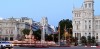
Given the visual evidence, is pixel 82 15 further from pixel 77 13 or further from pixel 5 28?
pixel 5 28

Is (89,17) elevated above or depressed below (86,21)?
above

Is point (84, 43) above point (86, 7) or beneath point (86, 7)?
beneath

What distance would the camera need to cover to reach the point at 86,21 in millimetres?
147875

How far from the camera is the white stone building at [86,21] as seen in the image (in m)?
146

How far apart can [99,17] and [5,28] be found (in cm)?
4904

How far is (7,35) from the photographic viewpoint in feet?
567

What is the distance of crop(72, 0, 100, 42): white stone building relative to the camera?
480ft

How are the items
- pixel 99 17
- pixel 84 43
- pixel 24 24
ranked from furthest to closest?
pixel 24 24, pixel 99 17, pixel 84 43

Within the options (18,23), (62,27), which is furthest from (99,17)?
(18,23)

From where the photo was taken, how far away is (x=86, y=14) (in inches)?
5866

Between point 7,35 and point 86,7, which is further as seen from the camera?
point 7,35

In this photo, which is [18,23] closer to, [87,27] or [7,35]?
[7,35]

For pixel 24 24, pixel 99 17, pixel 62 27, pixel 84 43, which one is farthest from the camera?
pixel 24 24

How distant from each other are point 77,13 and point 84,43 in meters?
20.8
